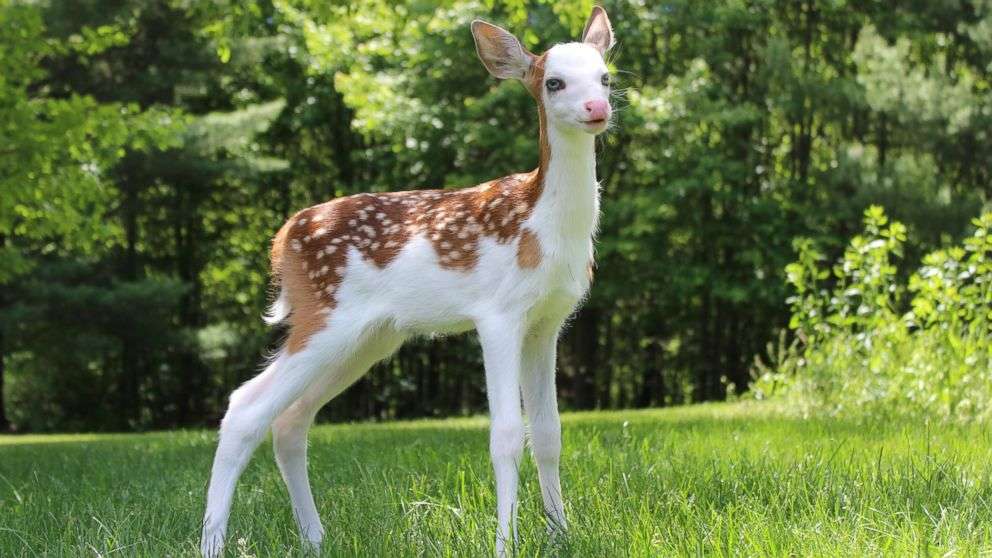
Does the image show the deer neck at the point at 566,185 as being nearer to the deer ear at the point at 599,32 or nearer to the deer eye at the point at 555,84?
the deer eye at the point at 555,84

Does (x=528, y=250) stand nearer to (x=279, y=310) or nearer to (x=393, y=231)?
(x=393, y=231)

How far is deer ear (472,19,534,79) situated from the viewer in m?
3.53

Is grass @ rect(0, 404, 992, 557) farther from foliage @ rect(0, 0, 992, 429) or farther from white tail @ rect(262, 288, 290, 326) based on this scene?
foliage @ rect(0, 0, 992, 429)

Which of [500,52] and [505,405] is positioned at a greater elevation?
[500,52]

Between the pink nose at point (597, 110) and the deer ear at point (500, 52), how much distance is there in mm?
379

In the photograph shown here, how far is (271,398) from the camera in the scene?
353 cm

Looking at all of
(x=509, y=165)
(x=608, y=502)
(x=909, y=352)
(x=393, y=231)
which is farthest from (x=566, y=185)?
(x=509, y=165)

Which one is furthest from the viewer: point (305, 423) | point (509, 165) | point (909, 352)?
point (509, 165)

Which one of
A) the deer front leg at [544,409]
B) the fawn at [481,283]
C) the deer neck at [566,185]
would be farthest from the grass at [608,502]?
the deer neck at [566,185]

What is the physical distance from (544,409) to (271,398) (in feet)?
2.83

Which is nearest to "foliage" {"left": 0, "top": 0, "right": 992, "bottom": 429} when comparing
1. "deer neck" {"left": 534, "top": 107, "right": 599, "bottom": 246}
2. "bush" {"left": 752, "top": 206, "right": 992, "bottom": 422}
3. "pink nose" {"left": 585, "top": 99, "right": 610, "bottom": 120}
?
"bush" {"left": 752, "top": 206, "right": 992, "bottom": 422}

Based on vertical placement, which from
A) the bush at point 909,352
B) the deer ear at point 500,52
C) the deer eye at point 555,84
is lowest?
the bush at point 909,352

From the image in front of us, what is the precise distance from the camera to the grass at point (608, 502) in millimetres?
3072

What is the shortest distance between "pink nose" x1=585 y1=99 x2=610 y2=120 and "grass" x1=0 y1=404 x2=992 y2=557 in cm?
116
